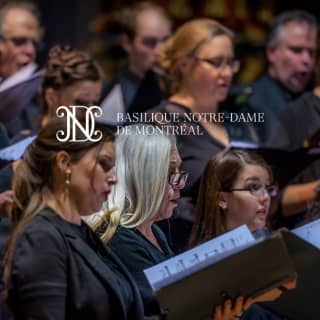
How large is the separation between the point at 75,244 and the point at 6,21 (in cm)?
188

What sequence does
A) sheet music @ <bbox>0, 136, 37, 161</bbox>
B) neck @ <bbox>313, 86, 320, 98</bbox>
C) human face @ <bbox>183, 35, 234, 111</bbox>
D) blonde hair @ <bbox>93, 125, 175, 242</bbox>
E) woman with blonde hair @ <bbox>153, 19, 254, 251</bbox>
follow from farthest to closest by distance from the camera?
neck @ <bbox>313, 86, 320, 98</bbox> → human face @ <bbox>183, 35, 234, 111</bbox> → woman with blonde hair @ <bbox>153, 19, 254, 251</bbox> → sheet music @ <bbox>0, 136, 37, 161</bbox> → blonde hair @ <bbox>93, 125, 175, 242</bbox>

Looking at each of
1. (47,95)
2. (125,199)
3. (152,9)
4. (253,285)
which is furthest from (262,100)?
(253,285)

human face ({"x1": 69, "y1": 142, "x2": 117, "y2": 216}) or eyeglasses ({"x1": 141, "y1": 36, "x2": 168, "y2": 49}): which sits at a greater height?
human face ({"x1": 69, "y1": 142, "x2": 117, "y2": 216})

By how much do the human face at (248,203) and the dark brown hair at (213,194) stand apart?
0.02 m

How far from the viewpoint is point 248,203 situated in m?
3.29

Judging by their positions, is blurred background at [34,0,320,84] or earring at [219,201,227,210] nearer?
earring at [219,201,227,210]

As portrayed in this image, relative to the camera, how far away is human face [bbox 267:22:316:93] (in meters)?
4.82

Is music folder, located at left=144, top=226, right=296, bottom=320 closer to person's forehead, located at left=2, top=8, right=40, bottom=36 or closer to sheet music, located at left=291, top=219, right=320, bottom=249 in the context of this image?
sheet music, located at left=291, top=219, right=320, bottom=249

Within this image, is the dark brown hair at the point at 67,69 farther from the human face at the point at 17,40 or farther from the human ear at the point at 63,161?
the human ear at the point at 63,161

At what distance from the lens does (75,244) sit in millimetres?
2725

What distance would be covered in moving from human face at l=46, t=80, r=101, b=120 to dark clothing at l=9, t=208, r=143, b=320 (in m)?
1.04

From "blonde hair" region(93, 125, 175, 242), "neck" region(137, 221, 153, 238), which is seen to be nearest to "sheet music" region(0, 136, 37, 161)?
"blonde hair" region(93, 125, 175, 242)

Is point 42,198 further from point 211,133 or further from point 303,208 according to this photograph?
point 303,208

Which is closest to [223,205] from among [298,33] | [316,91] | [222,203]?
[222,203]
